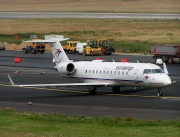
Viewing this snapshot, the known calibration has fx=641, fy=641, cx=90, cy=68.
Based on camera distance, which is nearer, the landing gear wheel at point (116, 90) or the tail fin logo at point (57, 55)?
the landing gear wheel at point (116, 90)

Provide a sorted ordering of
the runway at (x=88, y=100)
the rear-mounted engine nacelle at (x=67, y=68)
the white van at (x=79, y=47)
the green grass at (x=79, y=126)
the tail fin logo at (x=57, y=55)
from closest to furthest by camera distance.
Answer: the green grass at (x=79, y=126)
the runway at (x=88, y=100)
the rear-mounted engine nacelle at (x=67, y=68)
the tail fin logo at (x=57, y=55)
the white van at (x=79, y=47)

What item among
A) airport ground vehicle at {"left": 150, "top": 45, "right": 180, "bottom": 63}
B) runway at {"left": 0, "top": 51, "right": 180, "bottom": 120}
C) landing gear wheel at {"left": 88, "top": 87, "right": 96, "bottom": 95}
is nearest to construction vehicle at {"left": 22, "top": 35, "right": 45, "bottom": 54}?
airport ground vehicle at {"left": 150, "top": 45, "right": 180, "bottom": 63}

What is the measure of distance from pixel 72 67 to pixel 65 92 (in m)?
2.16

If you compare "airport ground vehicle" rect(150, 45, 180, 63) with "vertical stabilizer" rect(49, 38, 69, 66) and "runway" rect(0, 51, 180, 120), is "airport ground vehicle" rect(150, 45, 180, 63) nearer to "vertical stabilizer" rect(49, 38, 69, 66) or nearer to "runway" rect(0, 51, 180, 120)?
"runway" rect(0, 51, 180, 120)

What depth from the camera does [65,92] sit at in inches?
2050

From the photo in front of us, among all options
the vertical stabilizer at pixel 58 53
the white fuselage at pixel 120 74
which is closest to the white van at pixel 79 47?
the vertical stabilizer at pixel 58 53

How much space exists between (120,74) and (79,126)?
19.4 m

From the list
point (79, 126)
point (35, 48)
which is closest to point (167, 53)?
point (35, 48)

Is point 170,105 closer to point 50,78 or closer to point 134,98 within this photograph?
point 134,98

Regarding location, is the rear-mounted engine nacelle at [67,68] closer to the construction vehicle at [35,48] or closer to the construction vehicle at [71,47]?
the construction vehicle at [35,48]

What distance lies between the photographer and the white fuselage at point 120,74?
47.9 metres

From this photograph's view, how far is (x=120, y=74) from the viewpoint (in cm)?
4978

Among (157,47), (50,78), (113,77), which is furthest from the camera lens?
(157,47)

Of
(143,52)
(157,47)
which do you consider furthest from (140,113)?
(143,52)
